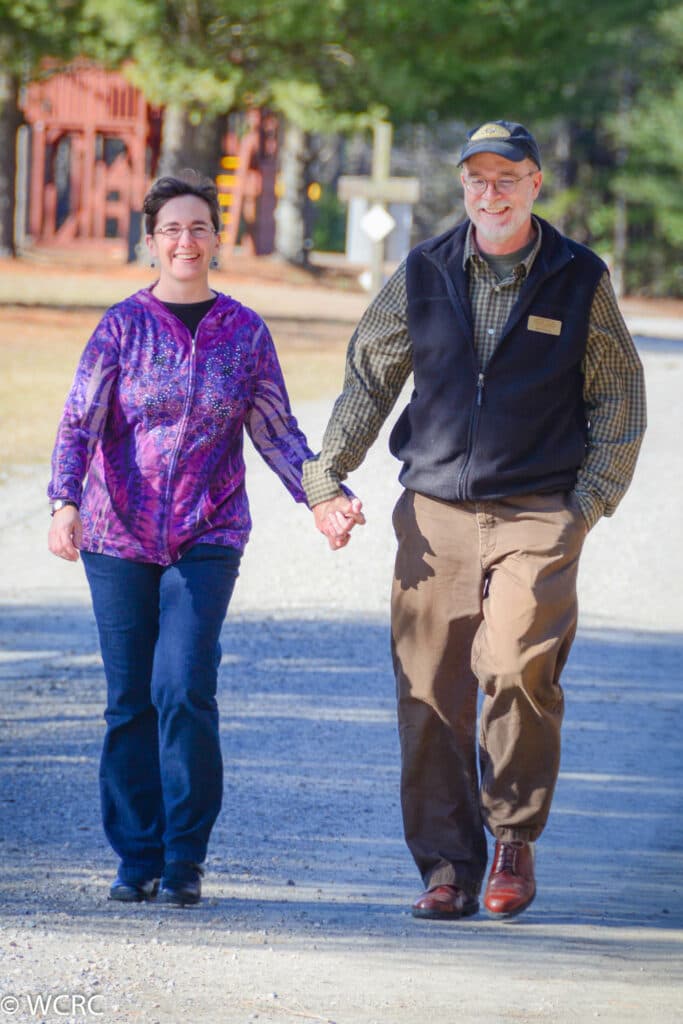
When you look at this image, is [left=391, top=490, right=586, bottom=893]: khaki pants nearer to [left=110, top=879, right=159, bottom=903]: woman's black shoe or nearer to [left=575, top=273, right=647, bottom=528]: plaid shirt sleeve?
[left=575, top=273, right=647, bottom=528]: plaid shirt sleeve

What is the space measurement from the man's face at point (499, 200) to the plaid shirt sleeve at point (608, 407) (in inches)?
11.0

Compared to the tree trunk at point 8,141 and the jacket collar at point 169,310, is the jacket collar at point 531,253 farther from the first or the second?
the tree trunk at point 8,141

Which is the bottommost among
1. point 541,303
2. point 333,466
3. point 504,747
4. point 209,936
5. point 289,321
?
point 289,321

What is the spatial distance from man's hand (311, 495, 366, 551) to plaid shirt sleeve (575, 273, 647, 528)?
0.61 m

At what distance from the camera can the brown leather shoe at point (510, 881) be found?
472cm

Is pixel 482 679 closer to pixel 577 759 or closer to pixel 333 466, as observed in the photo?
pixel 333 466

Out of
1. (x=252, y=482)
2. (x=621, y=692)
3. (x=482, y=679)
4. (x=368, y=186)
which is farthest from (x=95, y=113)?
(x=482, y=679)

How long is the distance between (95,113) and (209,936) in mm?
42597

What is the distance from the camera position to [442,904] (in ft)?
15.7

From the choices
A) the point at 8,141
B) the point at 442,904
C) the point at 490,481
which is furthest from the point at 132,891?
the point at 8,141

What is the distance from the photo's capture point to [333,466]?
4918mm

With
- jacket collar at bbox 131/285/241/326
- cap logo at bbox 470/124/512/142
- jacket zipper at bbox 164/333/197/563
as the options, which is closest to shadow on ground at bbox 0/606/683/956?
jacket zipper at bbox 164/333/197/563

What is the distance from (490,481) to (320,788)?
6.35 ft

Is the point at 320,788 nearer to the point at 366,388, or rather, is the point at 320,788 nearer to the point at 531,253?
the point at 366,388
